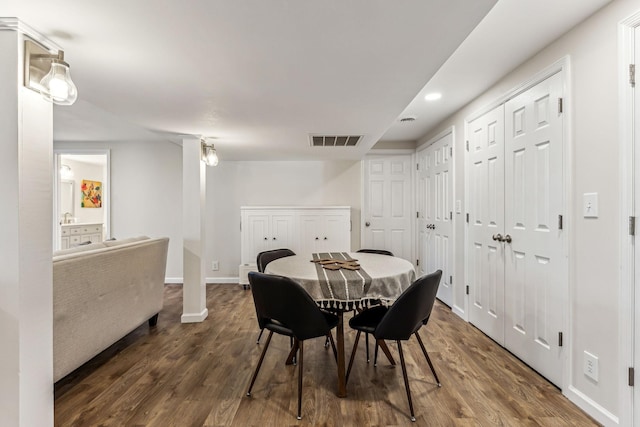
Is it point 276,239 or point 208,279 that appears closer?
point 276,239

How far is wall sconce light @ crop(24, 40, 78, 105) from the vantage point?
135cm

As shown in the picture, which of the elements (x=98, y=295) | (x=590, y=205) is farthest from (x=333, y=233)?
(x=590, y=205)

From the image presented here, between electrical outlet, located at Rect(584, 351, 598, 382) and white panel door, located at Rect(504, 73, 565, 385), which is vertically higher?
white panel door, located at Rect(504, 73, 565, 385)

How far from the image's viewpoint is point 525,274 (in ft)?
7.61

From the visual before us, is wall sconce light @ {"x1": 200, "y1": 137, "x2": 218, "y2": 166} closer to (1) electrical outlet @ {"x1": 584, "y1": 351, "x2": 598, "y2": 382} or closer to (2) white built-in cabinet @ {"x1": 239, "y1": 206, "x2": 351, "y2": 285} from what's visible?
(2) white built-in cabinet @ {"x1": 239, "y1": 206, "x2": 351, "y2": 285}

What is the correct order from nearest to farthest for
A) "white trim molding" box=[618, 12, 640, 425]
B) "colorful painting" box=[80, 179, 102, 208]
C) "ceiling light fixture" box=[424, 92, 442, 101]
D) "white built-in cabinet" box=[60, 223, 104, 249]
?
1. "white trim molding" box=[618, 12, 640, 425]
2. "ceiling light fixture" box=[424, 92, 442, 101]
3. "white built-in cabinet" box=[60, 223, 104, 249]
4. "colorful painting" box=[80, 179, 102, 208]

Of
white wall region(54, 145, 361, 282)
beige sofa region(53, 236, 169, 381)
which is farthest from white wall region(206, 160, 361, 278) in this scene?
beige sofa region(53, 236, 169, 381)

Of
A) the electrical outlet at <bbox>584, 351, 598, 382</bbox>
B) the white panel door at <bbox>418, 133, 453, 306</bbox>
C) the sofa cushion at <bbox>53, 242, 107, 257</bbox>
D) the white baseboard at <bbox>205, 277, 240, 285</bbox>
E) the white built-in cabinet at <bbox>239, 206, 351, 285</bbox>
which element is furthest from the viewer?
the white baseboard at <bbox>205, 277, 240, 285</bbox>

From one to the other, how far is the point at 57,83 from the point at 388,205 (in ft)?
14.0

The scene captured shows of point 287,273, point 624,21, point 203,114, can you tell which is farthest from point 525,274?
point 203,114

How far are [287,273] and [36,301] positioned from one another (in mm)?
1307

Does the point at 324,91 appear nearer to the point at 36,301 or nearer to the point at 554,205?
the point at 554,205

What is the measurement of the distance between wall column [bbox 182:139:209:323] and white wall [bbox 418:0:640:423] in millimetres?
3158

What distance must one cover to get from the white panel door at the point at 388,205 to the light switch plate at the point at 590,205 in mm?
3100
